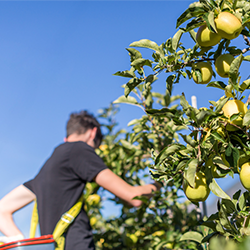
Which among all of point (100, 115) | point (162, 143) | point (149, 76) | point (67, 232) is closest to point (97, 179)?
point (67, 232)

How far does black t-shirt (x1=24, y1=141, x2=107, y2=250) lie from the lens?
133cm

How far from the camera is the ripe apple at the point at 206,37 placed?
730mm

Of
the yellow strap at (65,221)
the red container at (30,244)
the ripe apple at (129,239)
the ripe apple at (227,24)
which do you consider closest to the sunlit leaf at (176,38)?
the ripe apple at (227,24)

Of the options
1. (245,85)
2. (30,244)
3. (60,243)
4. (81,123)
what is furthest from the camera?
(81,123)

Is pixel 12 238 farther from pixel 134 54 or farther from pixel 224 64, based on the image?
pixel 224 64

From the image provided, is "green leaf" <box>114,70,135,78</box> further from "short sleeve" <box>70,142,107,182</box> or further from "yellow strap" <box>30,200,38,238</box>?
"yellow strap" <box>30,200,38,238</box>

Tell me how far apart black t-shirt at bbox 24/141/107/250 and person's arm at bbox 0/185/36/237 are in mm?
112

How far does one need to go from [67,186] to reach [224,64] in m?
1.01

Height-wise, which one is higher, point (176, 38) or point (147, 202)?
point (176, 38)

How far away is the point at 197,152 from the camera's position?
67 centimetres

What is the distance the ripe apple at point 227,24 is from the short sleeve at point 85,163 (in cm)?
93

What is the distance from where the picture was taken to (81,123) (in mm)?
1898

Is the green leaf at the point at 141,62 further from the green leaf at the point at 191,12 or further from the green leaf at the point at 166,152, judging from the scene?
the green leaf at the point at 166,152

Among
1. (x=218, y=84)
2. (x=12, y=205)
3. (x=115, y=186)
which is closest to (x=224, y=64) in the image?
(x=218, y=84)
